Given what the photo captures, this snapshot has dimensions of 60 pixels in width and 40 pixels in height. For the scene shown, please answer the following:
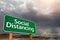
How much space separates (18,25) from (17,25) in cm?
10

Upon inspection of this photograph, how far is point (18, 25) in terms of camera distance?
715cm

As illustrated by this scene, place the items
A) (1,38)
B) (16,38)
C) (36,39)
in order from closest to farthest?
(1,38)
(16,38)
(36,39)

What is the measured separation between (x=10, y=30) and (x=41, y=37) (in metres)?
21.0

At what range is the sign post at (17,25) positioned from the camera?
6.49 m

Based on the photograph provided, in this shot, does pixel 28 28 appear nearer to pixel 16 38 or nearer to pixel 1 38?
pixel 1 38

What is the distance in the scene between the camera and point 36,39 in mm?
24500

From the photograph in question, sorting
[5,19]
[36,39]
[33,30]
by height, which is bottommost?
[36,39]

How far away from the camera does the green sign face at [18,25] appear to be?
6.49 metres

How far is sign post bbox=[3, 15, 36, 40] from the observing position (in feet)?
21.3

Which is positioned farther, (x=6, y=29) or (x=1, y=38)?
(x=1, y=38)

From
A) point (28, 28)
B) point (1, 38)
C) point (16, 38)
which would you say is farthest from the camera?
point (16, 38)

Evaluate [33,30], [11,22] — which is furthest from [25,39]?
[11,22]

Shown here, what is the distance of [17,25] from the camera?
706cm

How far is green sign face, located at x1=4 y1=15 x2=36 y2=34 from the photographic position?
6494 mm
